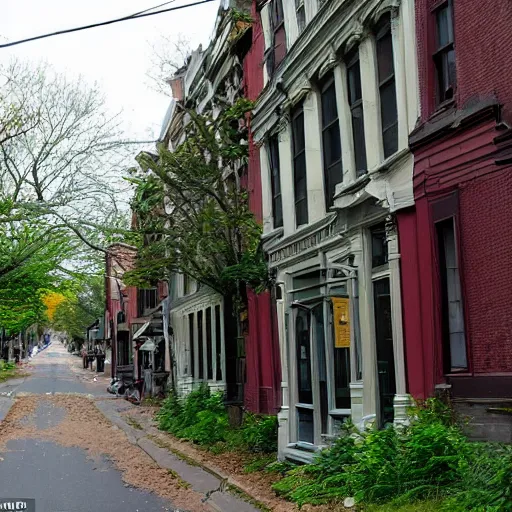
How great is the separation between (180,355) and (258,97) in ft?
43.5

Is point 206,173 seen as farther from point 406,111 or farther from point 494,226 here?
point 494,226

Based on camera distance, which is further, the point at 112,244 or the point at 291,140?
the point at 112,244

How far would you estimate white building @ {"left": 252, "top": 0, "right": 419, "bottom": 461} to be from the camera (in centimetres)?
1062

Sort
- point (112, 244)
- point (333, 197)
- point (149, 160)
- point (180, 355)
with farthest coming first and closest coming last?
1. point (112, 244)
2. point (180, 355)
3. point (149, 160)
4. point (333, 197)

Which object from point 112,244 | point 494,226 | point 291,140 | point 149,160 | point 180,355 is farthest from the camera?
point 112,244

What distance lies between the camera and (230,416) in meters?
18.6

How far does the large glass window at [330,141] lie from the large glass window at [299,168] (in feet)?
2.78

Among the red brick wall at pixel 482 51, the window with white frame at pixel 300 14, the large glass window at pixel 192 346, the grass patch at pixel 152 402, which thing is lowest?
the grass patch at pixel 152 402

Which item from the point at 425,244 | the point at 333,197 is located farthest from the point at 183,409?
the point at 425,244

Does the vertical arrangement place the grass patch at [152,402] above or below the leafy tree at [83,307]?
below

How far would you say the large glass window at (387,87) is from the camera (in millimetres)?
10961

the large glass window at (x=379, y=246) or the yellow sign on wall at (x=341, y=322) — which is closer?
the large glass window at (x=379, y=246)

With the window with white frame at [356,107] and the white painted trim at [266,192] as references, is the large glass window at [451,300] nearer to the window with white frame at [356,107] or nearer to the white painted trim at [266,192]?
the window with white frame at [356,107]

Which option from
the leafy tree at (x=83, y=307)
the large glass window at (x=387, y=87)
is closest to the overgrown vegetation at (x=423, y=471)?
the large glass window at (x=387, y=87)
